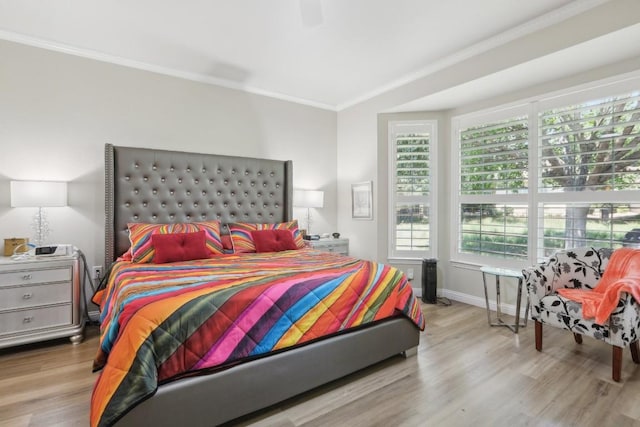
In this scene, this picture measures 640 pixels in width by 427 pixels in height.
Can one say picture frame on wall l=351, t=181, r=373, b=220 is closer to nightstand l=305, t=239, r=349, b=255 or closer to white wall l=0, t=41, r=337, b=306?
nightstand l=305, t=239, r=349, b=255

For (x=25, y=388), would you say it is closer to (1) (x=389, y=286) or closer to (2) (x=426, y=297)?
(1) (x=389, y=286)

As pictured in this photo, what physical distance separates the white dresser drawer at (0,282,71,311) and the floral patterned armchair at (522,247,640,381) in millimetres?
3914

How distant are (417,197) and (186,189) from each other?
9.38 ft

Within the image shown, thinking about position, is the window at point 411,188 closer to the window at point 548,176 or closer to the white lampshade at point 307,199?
the window at point 548,176

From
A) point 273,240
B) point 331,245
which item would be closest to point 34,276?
point 273,240

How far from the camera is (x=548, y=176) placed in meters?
3.25

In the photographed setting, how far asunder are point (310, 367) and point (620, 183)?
3051 millimetres

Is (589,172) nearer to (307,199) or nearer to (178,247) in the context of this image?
(307,199)

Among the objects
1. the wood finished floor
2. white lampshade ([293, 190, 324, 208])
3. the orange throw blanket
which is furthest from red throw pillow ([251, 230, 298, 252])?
the orange throw blanket

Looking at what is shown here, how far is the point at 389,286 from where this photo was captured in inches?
94.1

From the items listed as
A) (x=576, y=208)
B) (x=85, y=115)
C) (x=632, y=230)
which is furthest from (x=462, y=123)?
(x=85, y=115)

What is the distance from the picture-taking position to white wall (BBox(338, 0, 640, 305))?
250 cm

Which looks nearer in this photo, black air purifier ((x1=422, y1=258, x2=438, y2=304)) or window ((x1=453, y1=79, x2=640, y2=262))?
window ((x1=453, y1=79, x2=640, y2=262))

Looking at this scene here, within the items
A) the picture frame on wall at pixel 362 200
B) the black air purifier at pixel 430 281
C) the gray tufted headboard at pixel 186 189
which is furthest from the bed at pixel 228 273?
the black air purifier at pixel 430 281
